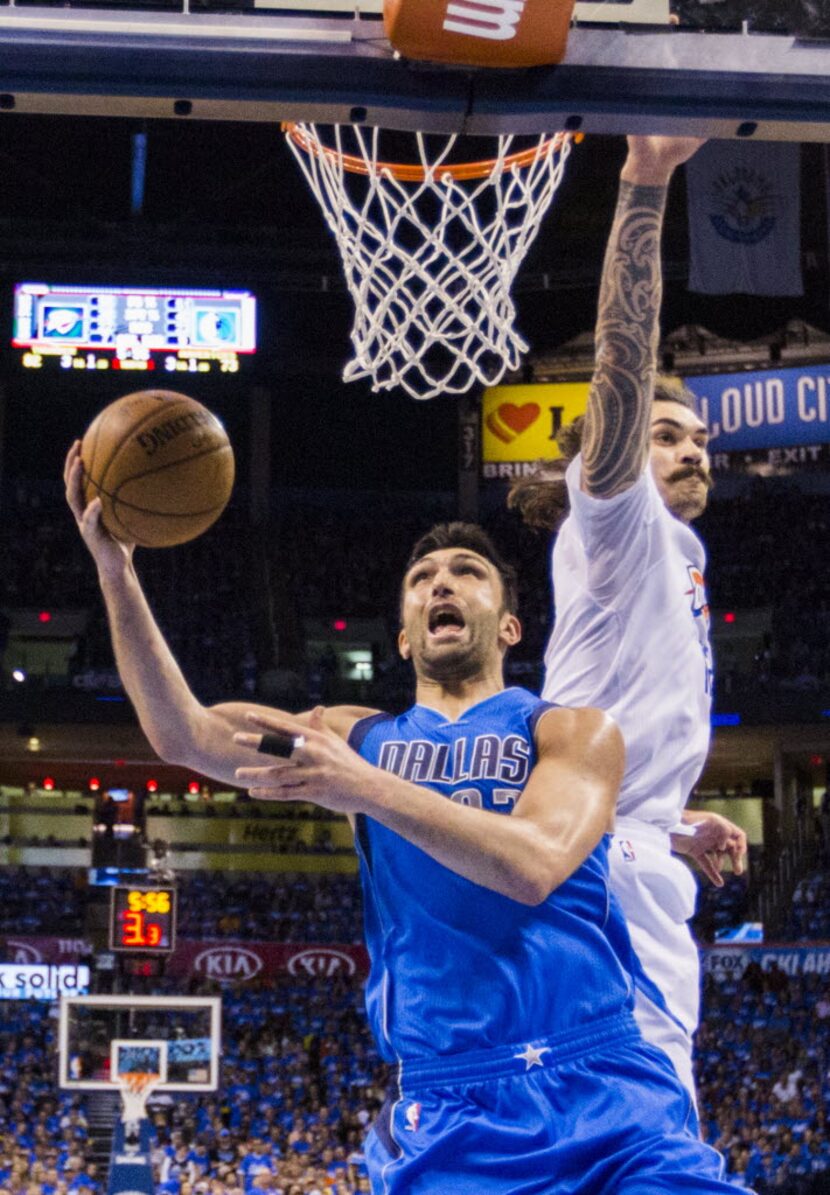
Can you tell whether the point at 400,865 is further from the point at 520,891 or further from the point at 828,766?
the point at 828,766

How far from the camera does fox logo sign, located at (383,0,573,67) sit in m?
3.59

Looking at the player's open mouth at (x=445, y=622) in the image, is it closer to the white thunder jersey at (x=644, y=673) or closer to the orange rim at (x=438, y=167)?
the white thunder jersey at (x=644, y=673)

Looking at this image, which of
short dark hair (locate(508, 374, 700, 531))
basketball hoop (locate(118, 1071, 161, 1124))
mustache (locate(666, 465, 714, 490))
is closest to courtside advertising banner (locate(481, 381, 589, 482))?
basketball hoop (locate(118, 1071, 161, 1124))

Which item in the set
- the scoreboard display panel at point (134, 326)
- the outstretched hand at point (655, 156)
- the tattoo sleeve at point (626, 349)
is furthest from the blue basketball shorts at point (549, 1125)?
the scoreboard display panel at point (134, 326)

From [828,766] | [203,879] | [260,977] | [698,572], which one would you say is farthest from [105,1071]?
[828,766]

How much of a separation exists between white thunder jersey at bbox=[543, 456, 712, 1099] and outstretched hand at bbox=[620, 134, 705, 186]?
733 millimetres

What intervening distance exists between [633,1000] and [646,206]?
1.85m

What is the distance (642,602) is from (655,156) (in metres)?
1.09

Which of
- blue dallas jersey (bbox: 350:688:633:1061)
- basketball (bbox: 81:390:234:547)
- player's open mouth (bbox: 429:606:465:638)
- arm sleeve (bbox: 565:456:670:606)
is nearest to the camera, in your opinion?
blue dallas jersey (bbox: 350:688:633:1061)

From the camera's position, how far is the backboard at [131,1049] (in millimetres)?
13734

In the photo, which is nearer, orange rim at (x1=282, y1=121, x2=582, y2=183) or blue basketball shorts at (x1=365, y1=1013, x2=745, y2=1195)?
blue basketball shorts at (x1=365, y1=1013, x2=745, y2=1195)

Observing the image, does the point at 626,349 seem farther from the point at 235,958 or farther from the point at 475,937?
the point at 235,958

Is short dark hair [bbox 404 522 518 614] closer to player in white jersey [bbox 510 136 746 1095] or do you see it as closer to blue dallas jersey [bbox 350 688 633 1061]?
player in white jersey [bbox 510 136 746 1095]

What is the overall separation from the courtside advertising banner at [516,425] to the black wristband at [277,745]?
2264cm
